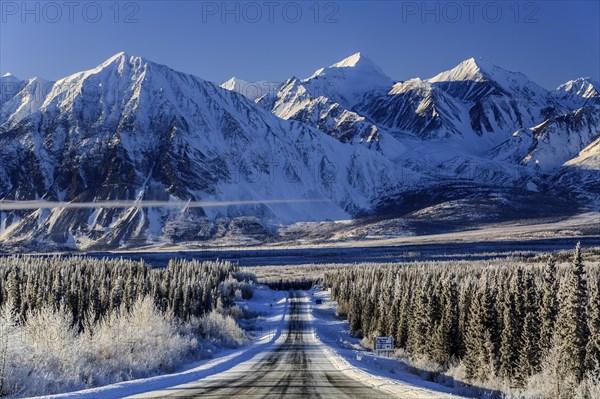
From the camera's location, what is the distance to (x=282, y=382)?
24359mm

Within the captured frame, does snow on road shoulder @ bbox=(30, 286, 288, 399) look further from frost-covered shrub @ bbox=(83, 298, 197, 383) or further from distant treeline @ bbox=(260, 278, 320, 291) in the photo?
distant treeline @ bbox=(260, 278, 320, 291)

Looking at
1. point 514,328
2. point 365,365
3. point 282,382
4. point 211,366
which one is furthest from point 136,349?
point 514,328

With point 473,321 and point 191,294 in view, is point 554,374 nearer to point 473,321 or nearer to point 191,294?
point 473,321

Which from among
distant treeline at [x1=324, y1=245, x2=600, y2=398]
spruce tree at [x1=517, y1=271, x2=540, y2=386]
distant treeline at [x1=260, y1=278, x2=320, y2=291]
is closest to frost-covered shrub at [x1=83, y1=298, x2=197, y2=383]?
distant treeline at [x1=324, y1=245, x2=600, y2=398]

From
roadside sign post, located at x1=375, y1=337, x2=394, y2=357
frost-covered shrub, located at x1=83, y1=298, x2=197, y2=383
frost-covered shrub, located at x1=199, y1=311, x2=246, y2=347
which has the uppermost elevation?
frost-covered shrub, located at x1=83, y1=298, x2=197, y2=383

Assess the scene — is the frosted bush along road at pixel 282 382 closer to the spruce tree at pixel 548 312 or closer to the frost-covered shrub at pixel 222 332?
the frost-covered shrub at pixel 222 332

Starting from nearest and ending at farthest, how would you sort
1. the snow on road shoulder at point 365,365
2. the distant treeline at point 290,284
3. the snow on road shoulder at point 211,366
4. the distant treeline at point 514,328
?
the snow on road shoulder at point 211,366 → the snow on road shoulder at point 365,365 → the distant treeline at point 514,328 → the distant treeline at point 290,284

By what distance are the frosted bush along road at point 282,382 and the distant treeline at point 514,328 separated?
9090 mm

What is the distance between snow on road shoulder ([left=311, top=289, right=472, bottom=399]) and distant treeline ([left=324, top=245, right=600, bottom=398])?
3488mm

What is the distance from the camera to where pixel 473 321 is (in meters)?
39.6

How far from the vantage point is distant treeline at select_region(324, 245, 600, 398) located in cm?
2811

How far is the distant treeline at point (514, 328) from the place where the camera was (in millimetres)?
28109

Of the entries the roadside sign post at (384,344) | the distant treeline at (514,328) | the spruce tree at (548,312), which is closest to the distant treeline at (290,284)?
the distant treeline at (514,328)

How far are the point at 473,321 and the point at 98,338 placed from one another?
23292 mm
